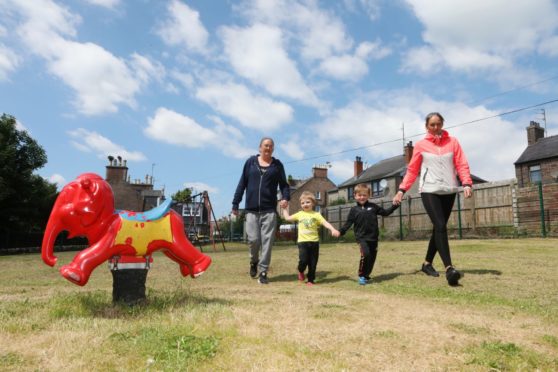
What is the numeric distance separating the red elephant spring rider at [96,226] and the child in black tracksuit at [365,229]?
116 inches

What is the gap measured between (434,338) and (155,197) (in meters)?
48.0

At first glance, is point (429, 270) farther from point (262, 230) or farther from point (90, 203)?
point (90, 203)

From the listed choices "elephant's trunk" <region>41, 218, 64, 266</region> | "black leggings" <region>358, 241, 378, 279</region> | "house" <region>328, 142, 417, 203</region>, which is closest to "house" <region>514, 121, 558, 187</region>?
"house" <region>328, 142, 417, 203</region>

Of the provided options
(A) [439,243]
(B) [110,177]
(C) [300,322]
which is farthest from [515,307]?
(B) [110,177]

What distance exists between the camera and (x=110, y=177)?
43.3 m

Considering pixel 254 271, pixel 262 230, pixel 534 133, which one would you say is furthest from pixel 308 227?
pixel 534 133

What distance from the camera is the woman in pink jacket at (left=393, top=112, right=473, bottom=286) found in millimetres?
5578

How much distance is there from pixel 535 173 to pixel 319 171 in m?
27.3

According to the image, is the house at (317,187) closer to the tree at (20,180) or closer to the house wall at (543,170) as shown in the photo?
the house wall at (543,170)

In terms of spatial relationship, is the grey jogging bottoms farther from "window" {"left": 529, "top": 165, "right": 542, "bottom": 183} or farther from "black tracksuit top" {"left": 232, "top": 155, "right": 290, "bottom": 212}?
"window" {"left": 529, "top": 165, "right": 542, "bottom": 183}

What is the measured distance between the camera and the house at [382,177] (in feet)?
136

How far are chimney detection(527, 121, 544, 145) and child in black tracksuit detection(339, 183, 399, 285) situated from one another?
37.1 m

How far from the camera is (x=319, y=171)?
186 ft

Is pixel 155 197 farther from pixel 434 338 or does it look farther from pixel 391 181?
pixel 434 338
